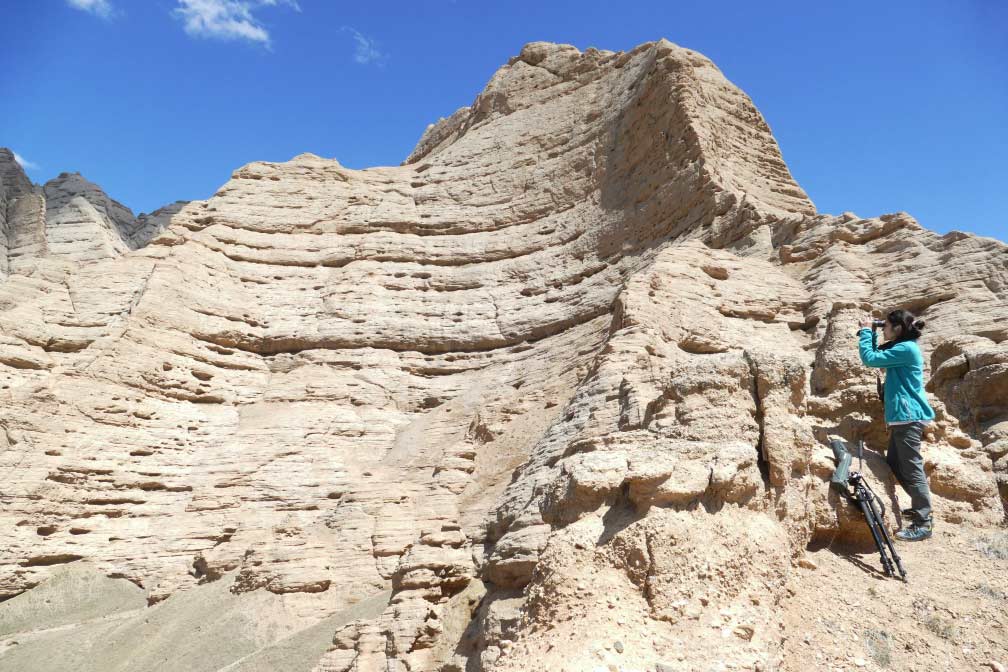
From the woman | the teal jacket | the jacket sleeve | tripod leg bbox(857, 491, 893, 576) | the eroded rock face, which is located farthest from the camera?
the jacket sleeve

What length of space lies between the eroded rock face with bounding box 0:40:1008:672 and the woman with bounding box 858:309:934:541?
1.09ft

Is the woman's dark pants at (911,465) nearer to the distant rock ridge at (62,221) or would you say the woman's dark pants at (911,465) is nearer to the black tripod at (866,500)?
the black tripod at (866,500)

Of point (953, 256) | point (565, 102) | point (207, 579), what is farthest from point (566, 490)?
point (565, 102)

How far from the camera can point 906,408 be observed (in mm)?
7062

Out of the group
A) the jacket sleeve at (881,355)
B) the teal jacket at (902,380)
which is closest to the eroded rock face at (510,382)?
the teal jacket at (902,380)

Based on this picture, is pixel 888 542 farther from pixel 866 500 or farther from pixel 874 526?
pixel 866 500

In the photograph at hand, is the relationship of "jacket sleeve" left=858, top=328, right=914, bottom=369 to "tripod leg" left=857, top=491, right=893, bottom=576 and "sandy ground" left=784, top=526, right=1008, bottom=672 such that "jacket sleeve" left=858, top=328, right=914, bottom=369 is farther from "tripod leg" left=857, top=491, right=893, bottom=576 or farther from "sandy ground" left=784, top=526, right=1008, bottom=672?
"sandy ground" left=784, top=526, right=1008, bottom=672

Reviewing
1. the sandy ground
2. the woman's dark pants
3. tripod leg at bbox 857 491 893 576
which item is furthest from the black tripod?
the woman's dark pants

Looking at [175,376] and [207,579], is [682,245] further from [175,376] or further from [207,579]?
[175,376]

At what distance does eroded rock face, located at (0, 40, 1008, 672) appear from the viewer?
6.50 metres

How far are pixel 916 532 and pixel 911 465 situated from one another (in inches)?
24.5

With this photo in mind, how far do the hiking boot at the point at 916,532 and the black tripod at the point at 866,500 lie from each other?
207 mm

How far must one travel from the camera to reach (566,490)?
7.40 metres

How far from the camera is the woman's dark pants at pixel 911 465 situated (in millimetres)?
6754
